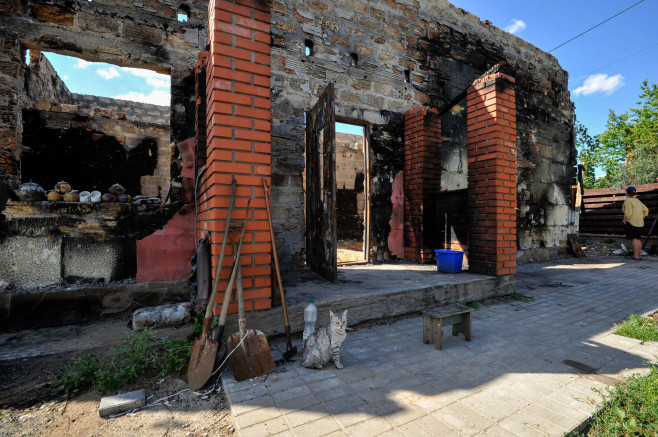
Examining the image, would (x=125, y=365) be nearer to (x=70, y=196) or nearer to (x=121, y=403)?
(x=121, y=403)

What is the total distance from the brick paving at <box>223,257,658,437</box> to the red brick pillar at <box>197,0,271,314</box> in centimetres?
85

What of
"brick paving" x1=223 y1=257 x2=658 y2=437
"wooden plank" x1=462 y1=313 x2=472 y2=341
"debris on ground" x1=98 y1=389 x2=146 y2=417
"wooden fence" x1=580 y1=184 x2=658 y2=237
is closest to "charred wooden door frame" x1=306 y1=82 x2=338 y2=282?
"brick paving" x1=223 y1=257 x2=658 y2=437

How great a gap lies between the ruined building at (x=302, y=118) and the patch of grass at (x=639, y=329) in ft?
4.42

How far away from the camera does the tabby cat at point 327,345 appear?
2.17 meters

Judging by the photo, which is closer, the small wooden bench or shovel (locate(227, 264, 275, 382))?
shovel (locate(227, 264, 275, 382))

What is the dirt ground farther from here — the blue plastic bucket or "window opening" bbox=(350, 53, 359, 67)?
"window opening" bbox=(350, 53, 359, 67)

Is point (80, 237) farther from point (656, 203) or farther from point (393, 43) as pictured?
point (656, 203)

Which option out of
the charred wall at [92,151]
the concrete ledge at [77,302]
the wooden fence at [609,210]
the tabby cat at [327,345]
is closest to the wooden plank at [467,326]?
the tabby cat at [327,345]

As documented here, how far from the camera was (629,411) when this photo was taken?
5.54ft

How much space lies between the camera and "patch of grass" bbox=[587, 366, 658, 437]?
1551 millimetres

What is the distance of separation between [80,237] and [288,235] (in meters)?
2.51

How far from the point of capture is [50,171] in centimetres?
498

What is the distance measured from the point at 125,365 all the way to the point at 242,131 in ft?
6.80

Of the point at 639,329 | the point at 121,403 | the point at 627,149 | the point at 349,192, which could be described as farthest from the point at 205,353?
the point at 627,149
